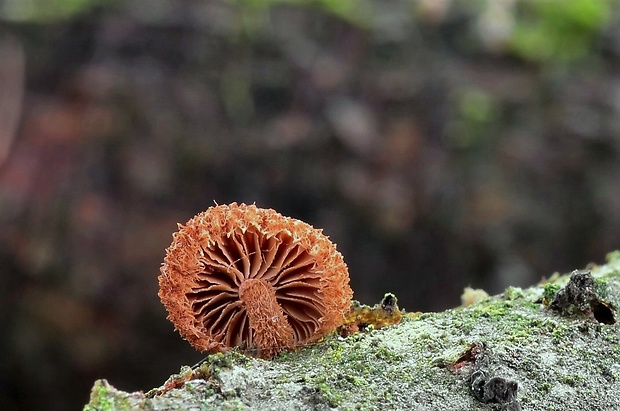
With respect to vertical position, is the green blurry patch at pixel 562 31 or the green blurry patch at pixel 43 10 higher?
the green blurry patch at pixel 562 31

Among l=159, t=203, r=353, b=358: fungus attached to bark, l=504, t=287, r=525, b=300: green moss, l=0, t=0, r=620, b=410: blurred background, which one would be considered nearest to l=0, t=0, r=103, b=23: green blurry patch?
l=0, t=0, r=620, b=410: blurred background

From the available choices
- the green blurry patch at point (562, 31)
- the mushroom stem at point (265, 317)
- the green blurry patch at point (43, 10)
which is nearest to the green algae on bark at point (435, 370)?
the mushroom stem at point (265, 317)

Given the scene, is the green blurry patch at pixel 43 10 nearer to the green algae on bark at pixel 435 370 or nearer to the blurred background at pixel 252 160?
the blurred background at pixel 252 160

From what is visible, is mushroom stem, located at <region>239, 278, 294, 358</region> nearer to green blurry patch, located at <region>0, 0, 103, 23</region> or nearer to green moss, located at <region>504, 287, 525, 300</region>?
green moss, located at <region>504, 287, 525, 300</region>

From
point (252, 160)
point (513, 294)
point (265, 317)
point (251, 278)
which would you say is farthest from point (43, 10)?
point (513, 294)

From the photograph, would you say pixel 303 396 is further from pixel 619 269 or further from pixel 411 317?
pixel 619 269

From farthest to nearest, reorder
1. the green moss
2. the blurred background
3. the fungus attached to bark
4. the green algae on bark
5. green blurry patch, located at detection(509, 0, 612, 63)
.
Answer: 1. green blurry patch, located at detection(509, 0, 612, 63)
2. the blurred background
3. the green moss
4. the fungus attached to bark
5. the green algae on bark
